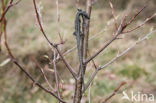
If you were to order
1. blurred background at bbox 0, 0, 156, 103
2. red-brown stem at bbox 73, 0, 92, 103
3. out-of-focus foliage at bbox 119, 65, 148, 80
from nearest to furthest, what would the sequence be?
red-brown stem at bbox 73, 0, 92, 103 → blurred background at bbox 0, 0, 156, 103 → out-of-focus foliage at bbox 119, 65, 148, 80

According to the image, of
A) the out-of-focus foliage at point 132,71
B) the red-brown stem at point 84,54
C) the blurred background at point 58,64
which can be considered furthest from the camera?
the out-of-focus foliage at point 132,71

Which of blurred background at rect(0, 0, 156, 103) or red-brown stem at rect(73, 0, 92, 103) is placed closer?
red-brown stem at rect(73, 0, 92, 103)

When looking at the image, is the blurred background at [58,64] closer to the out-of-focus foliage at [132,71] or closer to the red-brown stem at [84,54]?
the out-of-focus foliage at [132,71]

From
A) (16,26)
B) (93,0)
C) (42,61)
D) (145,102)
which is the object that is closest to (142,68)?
(145,102)

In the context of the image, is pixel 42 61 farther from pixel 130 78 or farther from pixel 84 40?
pixel 84 40

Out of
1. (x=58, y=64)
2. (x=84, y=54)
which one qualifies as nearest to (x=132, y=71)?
(x=58, y=64)

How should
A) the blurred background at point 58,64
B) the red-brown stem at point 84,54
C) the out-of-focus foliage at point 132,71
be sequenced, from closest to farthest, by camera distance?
1. the red-brown stem at point 84,54
2. the blurred background at point 58,64
3. the out-of-focus foliage at point 132,71

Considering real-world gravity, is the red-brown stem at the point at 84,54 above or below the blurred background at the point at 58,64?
above

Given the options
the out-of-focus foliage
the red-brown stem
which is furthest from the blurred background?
the red-brown stem

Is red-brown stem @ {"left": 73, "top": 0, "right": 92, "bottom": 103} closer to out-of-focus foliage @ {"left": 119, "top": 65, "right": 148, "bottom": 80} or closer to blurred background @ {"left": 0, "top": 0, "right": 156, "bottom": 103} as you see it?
blurred background @ {"left": 0, "top": 0, "right": 156, "bottom": 103}

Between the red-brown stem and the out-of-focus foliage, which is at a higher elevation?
the red-brown stem

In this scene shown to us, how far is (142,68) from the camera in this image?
408cm

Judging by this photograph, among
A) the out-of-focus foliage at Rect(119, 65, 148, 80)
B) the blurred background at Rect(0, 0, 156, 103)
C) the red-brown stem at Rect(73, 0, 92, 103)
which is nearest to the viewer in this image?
the red-brown stem at Rect(73, 0, 92, 103)

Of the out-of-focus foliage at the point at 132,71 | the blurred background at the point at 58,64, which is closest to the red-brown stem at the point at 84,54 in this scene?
the blurred background at the point at 58,64
